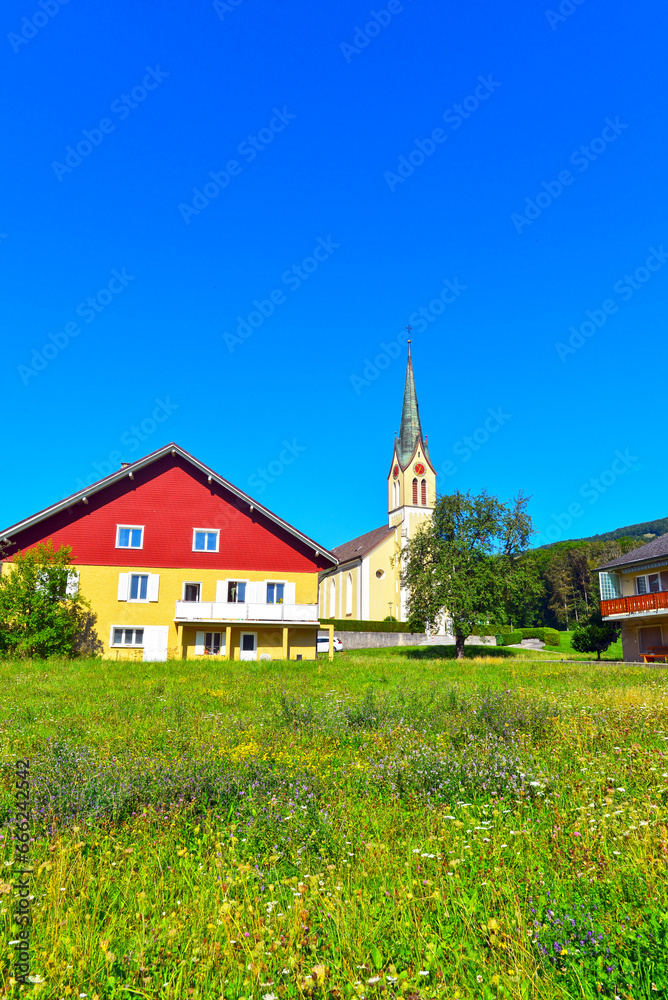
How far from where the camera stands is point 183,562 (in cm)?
3069

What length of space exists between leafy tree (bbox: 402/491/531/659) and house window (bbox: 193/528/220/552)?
1218 centimetres

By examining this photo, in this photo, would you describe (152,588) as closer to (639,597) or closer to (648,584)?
(639,597)

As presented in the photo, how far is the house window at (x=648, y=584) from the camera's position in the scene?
128ft

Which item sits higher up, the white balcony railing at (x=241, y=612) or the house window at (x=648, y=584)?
the house window at (x=648, y=584)

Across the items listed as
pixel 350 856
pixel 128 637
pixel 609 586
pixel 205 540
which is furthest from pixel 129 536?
pixel 609 586

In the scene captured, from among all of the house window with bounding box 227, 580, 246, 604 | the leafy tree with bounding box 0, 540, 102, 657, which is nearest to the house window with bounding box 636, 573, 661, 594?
the house window with bounding box 227, 580, 246, 604

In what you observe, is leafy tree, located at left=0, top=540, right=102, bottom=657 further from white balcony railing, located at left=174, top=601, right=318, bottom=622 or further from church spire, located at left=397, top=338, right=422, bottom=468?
church spire, located at left=397, top=338, right=422, bottom=468

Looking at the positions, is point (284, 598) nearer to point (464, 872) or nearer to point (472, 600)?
point (472, 600)

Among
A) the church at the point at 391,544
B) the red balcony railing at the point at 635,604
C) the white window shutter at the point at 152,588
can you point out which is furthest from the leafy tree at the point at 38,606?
the church at the point at 391,544

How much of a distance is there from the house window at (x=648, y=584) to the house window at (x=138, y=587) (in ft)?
95.3

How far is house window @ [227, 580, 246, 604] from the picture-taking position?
3103 centimetres

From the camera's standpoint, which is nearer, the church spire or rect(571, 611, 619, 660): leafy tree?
rect(571, 611, 619, 660): leafy tree

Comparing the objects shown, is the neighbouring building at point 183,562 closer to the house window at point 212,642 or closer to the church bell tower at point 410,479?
the house window at point 212,642

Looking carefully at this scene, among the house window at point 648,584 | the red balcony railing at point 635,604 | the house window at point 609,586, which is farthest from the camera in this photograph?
the house window at point 609,586
